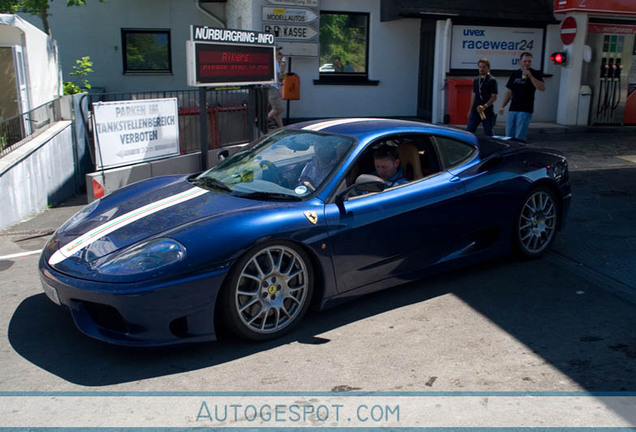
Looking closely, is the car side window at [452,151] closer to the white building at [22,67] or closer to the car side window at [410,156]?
the car side window at [410,156]

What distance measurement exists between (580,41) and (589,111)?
1.71m

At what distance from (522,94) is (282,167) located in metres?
6.78

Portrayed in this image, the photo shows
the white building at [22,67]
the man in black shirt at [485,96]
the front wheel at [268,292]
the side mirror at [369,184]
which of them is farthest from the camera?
the man in black shirt at [485,96]

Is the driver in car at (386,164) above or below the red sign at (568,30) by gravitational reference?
below

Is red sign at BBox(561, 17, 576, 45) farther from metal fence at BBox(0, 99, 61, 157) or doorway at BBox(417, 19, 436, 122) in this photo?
metal fence at BBox(0, 99, 61, 157)

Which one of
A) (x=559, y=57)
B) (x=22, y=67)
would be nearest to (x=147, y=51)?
(x=22, y=67)

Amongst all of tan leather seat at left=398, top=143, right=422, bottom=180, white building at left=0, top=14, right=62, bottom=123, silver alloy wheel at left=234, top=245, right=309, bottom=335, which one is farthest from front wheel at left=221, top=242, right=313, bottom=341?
white building at left=0, top=14, right=62, bottom=123

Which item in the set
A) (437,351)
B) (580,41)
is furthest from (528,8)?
(437,351)

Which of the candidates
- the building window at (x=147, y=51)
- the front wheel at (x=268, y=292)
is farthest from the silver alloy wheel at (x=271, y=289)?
the building window at (x=147, y=51)

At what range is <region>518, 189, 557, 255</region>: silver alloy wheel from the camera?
18.8 ft

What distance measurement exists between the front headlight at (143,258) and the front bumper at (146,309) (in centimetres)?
11

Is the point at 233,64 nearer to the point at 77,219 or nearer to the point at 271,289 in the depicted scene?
the point at 77,219

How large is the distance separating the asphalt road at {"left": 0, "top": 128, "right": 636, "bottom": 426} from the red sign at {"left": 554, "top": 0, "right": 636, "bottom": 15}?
10.3m

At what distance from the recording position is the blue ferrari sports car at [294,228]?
154 inches
